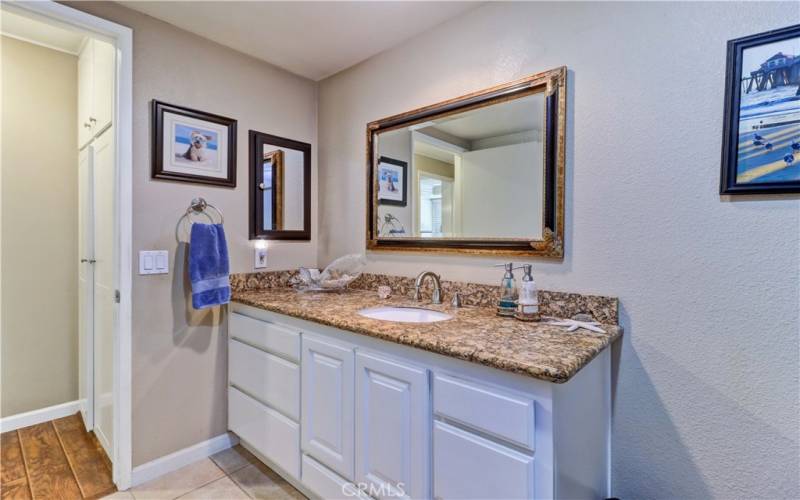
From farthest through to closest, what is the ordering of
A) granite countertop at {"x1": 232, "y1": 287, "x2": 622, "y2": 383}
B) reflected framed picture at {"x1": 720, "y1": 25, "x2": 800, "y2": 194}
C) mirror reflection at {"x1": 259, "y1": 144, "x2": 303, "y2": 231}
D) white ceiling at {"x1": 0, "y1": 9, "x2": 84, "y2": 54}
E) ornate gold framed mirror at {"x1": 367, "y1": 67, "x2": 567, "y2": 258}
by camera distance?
mirror reflection at {"x1": 259, "y1": 144, "x2": 303, "y2": 231} < white ceiling at {"x1": 0, "y1": 9, "x2": 84, "y2": 54} < ornate gold framed mirror at {"x1": 367, "y1": 67, "x2": 567, "y2": 258} < reflected framed picture at {"x1": 720, "y1": 25, "x2": 800, "y2": 194} < granite countertop at {"x1": 232, "y1": 287, "x2": 622, "y2": 383}

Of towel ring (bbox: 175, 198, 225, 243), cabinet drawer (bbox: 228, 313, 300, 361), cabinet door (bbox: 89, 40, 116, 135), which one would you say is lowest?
cabinet drawer (bbox: 228, 313, 300, 361)

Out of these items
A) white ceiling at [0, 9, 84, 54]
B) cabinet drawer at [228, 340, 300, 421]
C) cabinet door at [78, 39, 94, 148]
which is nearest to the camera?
cabinet drawer at [228, 340, 300, 421]

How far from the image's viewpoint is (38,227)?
7.67 feet

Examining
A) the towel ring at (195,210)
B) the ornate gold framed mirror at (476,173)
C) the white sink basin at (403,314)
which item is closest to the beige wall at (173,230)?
the towel ring at (195,210)

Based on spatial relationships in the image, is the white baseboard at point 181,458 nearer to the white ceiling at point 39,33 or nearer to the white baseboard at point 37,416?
the white baseboard at point 37,416

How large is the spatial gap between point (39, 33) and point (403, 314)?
267cm

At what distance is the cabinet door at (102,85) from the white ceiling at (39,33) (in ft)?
0.57

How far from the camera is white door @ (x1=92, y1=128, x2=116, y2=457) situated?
5.96 feet

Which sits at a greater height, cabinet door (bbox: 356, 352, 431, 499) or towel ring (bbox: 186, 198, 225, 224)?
towel ring (bbox: 186, 198, 225, 224)

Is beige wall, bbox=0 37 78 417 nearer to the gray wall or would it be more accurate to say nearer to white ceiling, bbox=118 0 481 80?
→ white ceiling, bbox=118 0 481 80

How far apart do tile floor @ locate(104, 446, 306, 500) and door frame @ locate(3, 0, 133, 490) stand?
0.14m

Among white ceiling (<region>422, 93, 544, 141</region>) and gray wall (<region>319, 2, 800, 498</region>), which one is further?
white ceiling (<region>422, 93, 544, 141</region>)

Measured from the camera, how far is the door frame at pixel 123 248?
1.71 metres

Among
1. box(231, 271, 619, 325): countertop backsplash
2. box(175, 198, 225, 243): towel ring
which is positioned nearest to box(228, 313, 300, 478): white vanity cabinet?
box(231, 271, 619, 325): countertop backsplash
